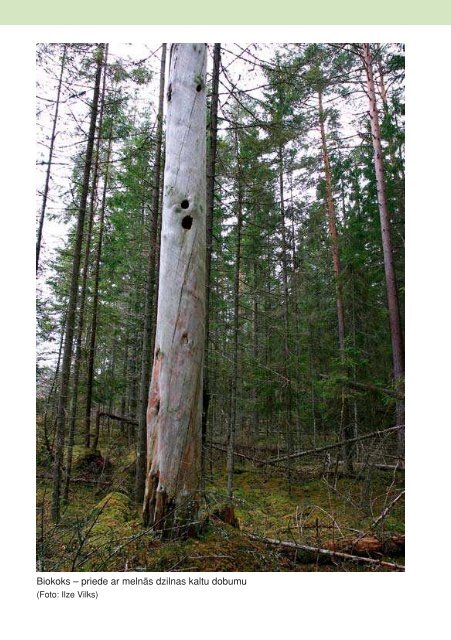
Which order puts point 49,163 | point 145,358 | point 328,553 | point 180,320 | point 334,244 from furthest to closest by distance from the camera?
point 334,244 < point 145,358 < point 49,163 < point 328,553 < point 180,320

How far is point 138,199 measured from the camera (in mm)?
8773

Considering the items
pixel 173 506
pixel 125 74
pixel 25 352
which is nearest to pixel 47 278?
pixel 125 74

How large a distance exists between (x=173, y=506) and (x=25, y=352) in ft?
5.92

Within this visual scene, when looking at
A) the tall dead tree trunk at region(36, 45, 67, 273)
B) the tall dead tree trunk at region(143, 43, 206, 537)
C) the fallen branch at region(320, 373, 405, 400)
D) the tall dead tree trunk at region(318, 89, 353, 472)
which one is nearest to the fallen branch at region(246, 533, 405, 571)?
the tall dead tree trunk at region(143, 43, 206, 537)

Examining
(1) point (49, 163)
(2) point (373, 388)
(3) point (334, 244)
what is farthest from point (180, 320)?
(3) point (334, 244)

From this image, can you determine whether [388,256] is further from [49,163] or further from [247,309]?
[49,163]

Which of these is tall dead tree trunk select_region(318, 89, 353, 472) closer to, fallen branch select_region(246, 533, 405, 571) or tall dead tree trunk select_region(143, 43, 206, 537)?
fallen branch select_region(246, 533, 405, 571)

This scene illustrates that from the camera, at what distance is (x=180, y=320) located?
8.73 feet

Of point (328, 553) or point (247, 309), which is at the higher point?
point (247, 309)

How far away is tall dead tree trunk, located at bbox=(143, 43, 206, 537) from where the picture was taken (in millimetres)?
2480

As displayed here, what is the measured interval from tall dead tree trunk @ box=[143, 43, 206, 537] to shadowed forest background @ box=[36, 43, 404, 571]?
144mm

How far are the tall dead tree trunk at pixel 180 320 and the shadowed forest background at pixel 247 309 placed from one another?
14 centimetres

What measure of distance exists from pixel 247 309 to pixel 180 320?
5.14 m

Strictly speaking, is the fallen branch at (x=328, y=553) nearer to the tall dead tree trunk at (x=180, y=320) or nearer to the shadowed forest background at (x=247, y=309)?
the shadowed forest background at (x=247, y=309)
